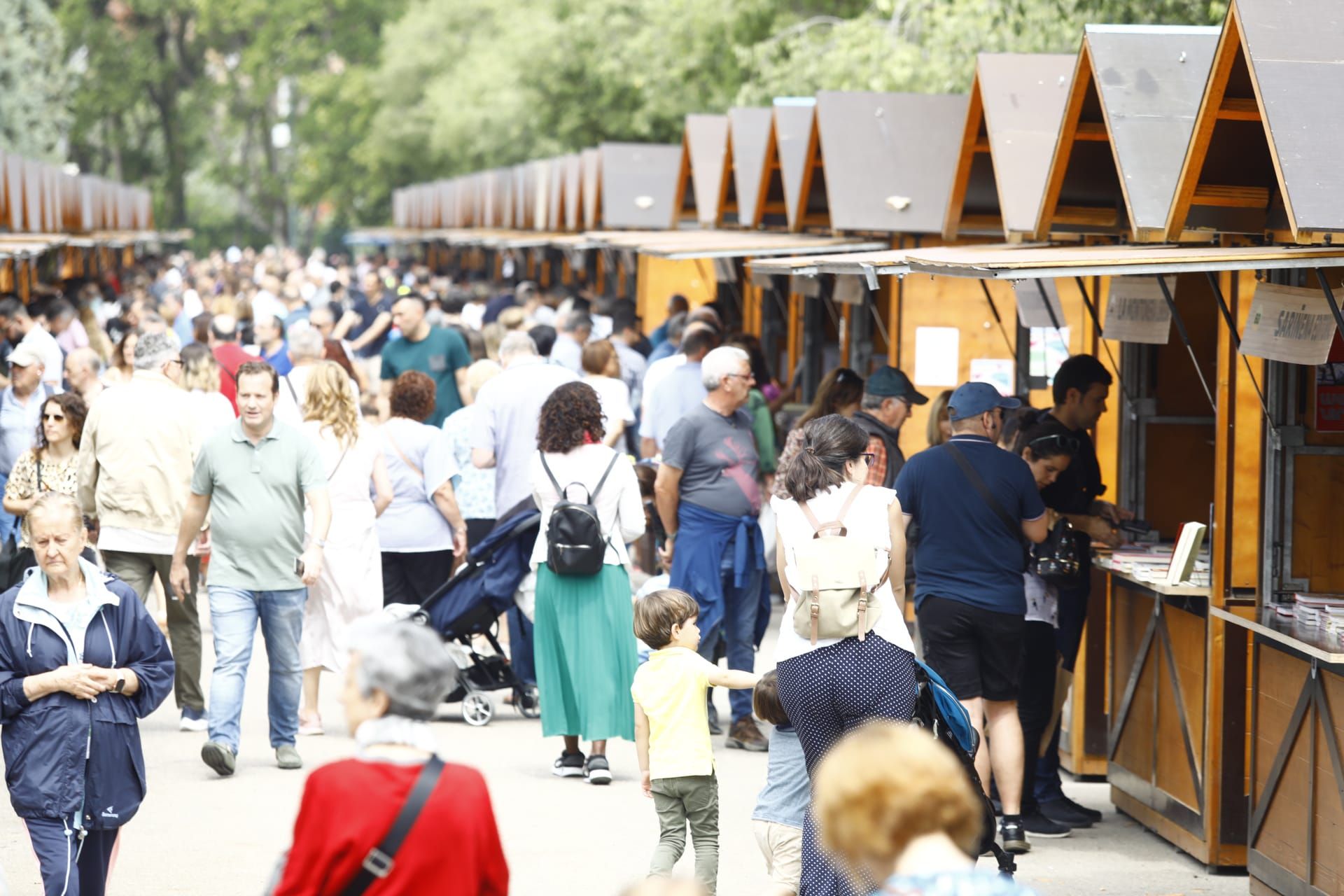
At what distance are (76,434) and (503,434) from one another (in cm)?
231

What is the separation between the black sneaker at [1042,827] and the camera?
8141 mm

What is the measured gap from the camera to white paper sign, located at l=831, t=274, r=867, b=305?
1198 centimetres

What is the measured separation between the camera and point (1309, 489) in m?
7.13

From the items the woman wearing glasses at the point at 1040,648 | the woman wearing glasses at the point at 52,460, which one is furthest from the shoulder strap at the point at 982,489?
the woman wearing glasses at the point at 52,460

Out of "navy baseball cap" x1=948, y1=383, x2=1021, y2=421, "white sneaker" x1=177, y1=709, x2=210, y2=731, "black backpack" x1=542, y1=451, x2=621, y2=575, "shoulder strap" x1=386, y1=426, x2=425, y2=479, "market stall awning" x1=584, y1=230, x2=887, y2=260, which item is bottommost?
"white sneaker" x1=177, y1=709, x2=210, y2=731

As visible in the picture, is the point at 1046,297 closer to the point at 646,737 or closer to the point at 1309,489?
the point at 1309,489

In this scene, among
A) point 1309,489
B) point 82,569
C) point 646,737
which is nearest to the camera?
point 82,569

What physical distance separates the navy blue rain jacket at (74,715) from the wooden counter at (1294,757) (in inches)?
150

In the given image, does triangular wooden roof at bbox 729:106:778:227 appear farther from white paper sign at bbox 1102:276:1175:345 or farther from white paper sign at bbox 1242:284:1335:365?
white paper sign at bbox 1242:284:1335:365

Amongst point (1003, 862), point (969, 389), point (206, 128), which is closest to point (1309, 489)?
point (969, 389)

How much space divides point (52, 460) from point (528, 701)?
2.79m

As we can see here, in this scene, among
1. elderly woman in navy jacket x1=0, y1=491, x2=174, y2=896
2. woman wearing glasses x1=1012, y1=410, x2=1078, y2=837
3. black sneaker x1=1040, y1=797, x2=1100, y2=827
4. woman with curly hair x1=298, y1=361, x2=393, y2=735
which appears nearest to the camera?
elderly woman in navy jacket x1=0, y1=491, x2=174, y2=896

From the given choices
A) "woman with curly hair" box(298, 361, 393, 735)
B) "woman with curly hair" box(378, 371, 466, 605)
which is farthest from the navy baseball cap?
"woman with curly hair" box(378, 371, 466, 605)

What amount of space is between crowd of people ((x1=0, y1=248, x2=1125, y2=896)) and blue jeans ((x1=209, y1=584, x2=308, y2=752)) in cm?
2
